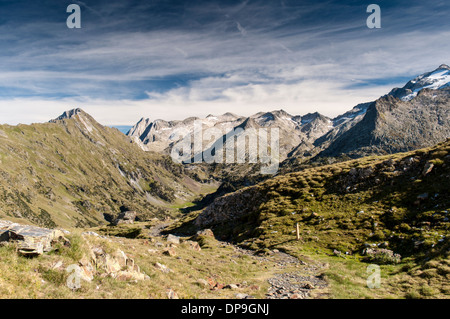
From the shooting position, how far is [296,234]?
3678 cm

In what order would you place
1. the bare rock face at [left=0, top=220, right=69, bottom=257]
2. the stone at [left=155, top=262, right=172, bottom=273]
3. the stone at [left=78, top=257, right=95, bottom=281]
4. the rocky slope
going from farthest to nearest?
the rocky slope, the stone at [left=155, top=262, right=172, bottom=273], the stone at [left=78, top=257, right=95, bottom=281], the bare rock face at [left=0, top=220, right=69, bottom=257]

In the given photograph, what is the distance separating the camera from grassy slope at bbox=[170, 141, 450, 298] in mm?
18844

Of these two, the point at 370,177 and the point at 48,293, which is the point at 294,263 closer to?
the point at 48,293

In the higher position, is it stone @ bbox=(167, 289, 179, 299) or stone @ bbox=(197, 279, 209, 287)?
stone @ bbox=(167, 289, 179, 299)

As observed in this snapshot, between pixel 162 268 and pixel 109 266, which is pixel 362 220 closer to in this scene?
pixel 162 268

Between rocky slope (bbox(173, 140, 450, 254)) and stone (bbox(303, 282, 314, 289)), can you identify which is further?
rocky slope (bbox(173, 140, 450, 254))

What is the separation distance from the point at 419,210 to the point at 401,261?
10895 millimetres

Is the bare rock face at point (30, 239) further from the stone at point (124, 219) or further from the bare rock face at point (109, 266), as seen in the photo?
the stone at point (124, 219)

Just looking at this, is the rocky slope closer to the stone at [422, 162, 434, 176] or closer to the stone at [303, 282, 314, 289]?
the stone at [422, 162, 434, 176]

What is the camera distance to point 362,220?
33.7m

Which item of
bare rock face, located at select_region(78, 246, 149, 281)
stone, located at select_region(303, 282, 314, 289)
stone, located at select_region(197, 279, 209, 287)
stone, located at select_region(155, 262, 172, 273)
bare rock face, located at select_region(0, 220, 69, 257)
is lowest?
stone, located at select_region(303, 282, 314, 289)

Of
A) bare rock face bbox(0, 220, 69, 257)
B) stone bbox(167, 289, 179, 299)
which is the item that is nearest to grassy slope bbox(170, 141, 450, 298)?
stone bbox(167, 289, 179, 299)
